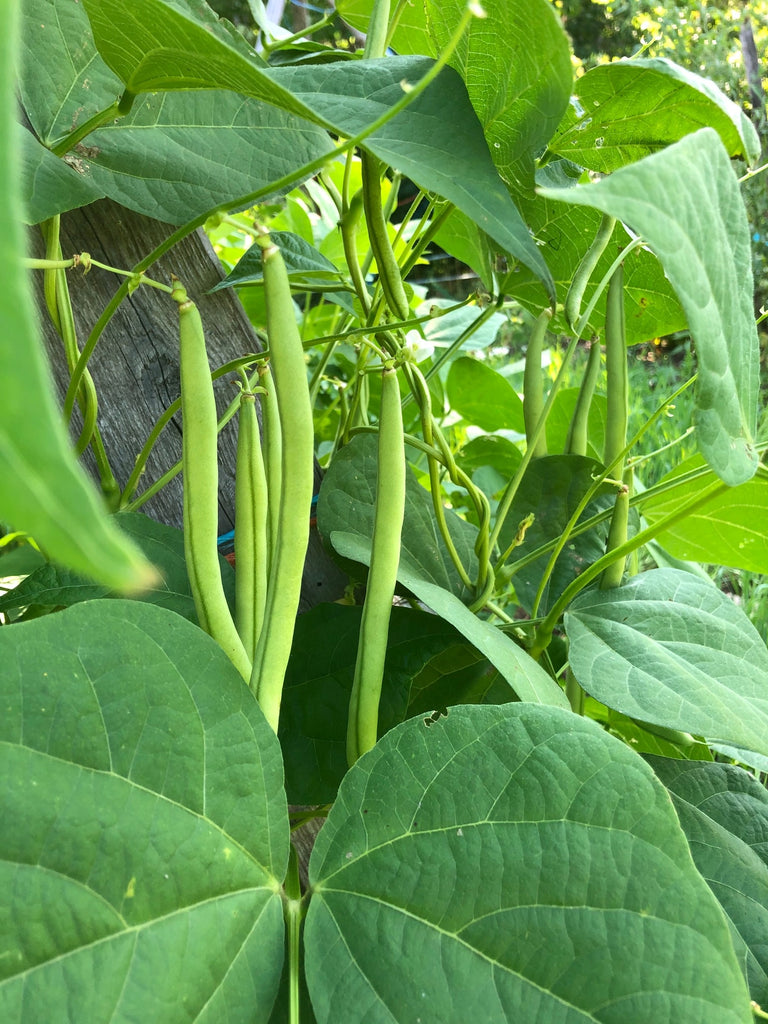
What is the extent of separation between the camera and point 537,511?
0.69 m

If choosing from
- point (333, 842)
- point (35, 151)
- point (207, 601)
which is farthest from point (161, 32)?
point (333, 842)

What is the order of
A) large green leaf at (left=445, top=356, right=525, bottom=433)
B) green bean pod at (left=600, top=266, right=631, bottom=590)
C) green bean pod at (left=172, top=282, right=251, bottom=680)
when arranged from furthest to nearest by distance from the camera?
large green leaf at (left=445, top=356, right=525, bottom=433)
green bean pod at (left=600, top=266, right=631, bottom=590)
green bean pod at (left=172, top=282, right=251, bottom=680)

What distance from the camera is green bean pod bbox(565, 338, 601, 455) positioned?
684 millimetres

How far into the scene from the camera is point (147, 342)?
0.68m

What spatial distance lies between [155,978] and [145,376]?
1.56 ft

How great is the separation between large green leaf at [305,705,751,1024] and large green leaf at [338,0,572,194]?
0.35 metres

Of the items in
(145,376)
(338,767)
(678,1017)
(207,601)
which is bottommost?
(678,1017)

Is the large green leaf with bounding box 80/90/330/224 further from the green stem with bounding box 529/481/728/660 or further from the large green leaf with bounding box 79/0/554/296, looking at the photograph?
the green stem with bounding box 529/481/728/660

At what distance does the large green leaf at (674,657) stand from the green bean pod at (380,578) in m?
0.14

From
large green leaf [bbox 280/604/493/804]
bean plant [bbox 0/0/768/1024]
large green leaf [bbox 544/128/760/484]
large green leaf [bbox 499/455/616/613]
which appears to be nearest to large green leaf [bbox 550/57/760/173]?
bean plant [bbox 0/0/768/1024]

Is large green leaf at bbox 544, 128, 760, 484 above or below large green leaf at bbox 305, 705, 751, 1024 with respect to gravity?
above

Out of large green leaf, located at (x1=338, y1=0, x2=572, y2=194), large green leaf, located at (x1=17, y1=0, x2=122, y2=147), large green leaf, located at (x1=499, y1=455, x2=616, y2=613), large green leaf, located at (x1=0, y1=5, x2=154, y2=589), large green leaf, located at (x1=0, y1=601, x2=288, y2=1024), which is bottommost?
large green leaf, located at (x1=0, y1=601, x2=288, y2=1024)

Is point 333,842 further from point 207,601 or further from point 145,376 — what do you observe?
point 145,376

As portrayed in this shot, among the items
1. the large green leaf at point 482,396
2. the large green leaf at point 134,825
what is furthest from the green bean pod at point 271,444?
the large green leaf at point 482,396
